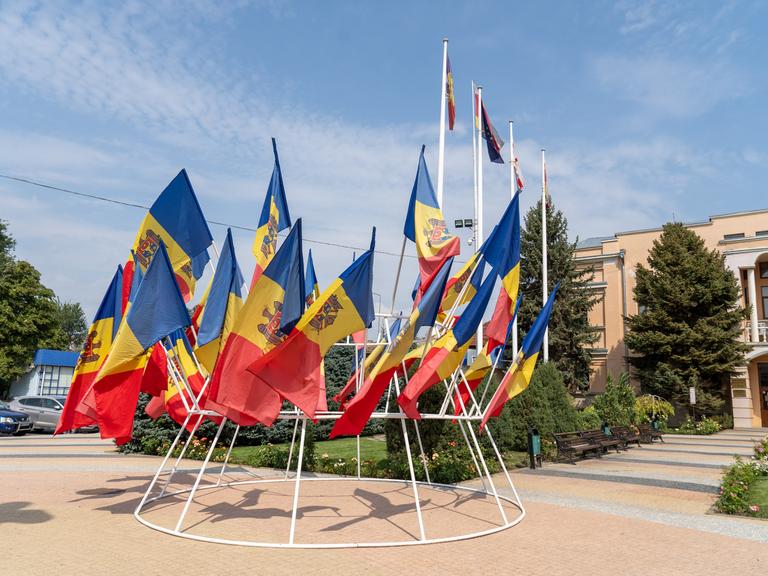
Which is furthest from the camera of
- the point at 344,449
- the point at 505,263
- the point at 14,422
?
the point at 14,422

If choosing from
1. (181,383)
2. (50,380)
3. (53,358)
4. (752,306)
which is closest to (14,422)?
(53,358)

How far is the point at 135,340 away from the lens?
897cm

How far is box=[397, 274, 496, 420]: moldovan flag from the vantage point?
31.7ft

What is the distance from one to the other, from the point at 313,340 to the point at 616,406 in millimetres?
20414

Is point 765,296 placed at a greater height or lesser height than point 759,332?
greater

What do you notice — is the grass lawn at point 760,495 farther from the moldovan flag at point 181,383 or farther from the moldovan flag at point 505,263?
the moldovan flag at point 181,383

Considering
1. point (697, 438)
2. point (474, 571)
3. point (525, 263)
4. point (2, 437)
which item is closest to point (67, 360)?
point (2, 437)

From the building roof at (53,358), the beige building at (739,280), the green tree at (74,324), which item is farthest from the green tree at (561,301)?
the green tree at (74,324)

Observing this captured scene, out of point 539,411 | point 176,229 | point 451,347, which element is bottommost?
point 539,411

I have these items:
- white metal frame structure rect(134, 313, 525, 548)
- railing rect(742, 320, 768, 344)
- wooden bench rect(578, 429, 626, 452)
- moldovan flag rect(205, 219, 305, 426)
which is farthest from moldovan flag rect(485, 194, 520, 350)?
railing rect(742, 320, 768, 344)

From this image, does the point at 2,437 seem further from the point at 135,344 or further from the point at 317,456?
the point at 135,344

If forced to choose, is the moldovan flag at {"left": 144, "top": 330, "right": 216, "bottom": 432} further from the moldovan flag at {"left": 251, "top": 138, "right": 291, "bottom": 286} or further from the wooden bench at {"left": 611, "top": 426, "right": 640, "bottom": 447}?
the wooden bench at {"left": 611, "top": 426, "right": 640, "bottom": 447}

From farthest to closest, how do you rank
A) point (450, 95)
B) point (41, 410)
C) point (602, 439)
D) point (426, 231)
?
point (41, 410) < point (602, 439) < point (450, 95) < point (426, 231)

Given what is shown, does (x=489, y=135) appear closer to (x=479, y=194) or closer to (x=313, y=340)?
(x=479, y=194)
